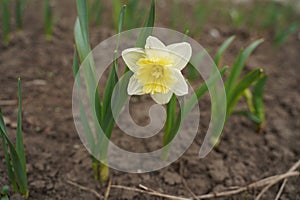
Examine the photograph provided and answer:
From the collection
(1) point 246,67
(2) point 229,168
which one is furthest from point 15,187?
(1) point 246,67

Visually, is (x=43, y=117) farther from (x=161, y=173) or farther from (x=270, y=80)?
(x=270, y=80)

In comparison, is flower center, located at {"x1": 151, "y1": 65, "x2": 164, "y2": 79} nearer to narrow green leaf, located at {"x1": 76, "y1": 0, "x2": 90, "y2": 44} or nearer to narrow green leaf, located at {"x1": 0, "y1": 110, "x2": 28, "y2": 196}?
narrow green leaf, located at {"x1": 76, "y1": 0, "x2": 90, "y2": 44}

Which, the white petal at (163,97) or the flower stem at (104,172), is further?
the flower stem at (104,172)

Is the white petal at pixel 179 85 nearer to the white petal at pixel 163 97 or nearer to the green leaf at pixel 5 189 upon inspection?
the white petal at pixel 163 97

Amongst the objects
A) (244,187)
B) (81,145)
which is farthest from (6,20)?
(244,187)

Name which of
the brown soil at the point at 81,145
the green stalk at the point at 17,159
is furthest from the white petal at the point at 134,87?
the brown soil at the point at 81,145

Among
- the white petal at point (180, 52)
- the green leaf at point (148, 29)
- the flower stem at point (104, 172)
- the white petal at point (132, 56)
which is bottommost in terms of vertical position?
the flower stem at point (104, 172)
